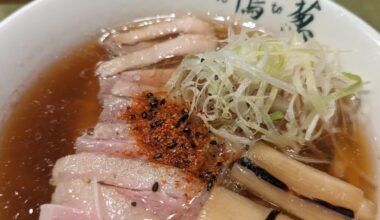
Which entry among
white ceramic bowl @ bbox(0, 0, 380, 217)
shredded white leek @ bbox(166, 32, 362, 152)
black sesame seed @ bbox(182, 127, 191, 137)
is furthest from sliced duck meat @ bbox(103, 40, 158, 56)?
black sesame seed @ bbox(182, 127, 191, 137)

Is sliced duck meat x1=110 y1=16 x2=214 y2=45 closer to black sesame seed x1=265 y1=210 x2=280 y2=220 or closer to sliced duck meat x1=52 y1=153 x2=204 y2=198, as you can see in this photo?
sliced duck meat x1=52 y1=153 x2=204 y2=198

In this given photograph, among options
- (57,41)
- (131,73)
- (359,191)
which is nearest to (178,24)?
(131,73)

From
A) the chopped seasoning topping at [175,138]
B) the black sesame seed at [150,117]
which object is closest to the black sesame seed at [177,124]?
the chopped seasoning topping at [175,138]

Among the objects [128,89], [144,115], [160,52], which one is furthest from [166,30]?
[144,115]

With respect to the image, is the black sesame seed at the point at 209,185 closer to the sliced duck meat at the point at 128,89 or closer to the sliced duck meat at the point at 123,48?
the sliced duck meat at the point at 128,89

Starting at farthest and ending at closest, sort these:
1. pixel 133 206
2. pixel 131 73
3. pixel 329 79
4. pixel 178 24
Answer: pixel 178 24
pixel 131 73
pixel 329 79
pixel 133 206

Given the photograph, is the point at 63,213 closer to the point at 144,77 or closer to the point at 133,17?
the point at 144,77

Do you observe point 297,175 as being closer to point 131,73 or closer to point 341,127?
point 341,127

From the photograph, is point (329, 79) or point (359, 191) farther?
point (329, 79)
